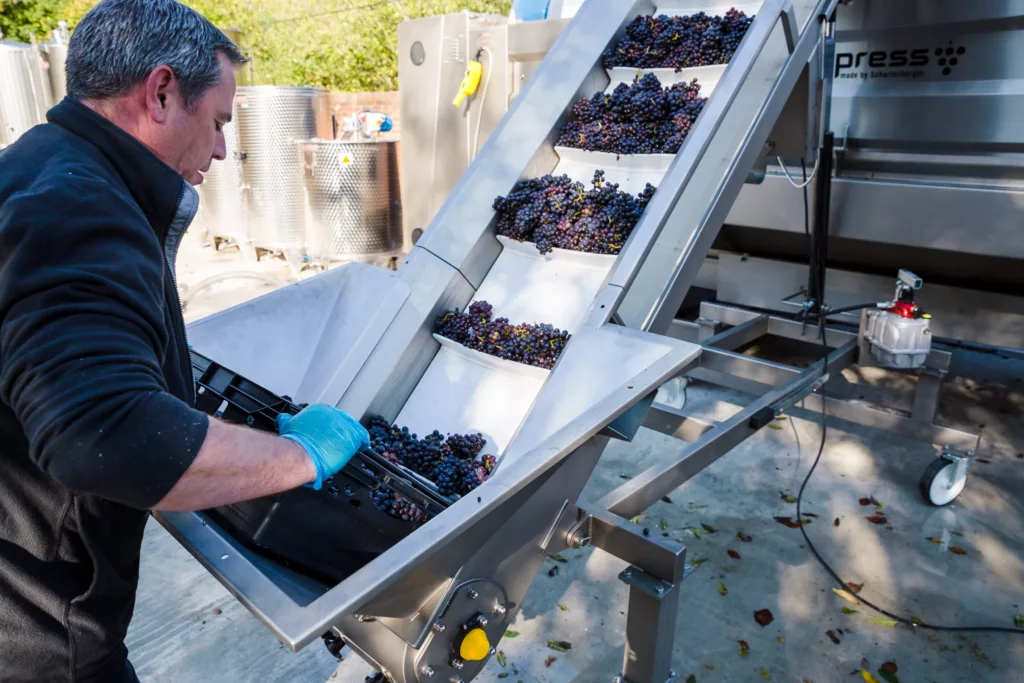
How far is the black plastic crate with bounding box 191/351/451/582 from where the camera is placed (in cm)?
152

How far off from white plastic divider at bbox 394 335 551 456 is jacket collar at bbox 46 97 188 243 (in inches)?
47.0

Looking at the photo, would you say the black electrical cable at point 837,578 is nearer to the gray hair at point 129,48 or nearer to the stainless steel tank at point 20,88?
the gray hair at point 129,48

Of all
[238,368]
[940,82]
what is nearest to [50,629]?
[238,368]

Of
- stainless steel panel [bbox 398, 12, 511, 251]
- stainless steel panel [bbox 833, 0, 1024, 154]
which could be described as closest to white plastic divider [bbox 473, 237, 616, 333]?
stainless steel panel [bbox 833, 0, 1024, 154]

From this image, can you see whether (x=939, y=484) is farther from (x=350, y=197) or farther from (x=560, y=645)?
(x=350, y=197)

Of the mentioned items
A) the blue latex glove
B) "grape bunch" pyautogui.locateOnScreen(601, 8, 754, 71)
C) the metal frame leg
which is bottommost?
the metal frame leg

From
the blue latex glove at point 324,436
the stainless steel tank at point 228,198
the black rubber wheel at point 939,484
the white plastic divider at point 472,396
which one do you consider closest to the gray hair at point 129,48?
the blue latex glove at point 324,436

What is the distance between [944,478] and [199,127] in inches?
127

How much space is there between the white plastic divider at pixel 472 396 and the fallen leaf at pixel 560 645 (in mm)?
797

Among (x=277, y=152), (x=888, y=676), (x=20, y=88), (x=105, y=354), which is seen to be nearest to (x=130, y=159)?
(x=105, y=354)

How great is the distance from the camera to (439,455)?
205cm

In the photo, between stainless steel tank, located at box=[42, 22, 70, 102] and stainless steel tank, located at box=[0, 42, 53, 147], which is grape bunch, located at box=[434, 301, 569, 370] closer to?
stainless steel tank, located at box=[0, 42, 53, 147]

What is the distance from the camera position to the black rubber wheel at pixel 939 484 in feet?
10.1

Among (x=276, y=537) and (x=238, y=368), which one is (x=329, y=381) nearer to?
(x=238, y=368)
